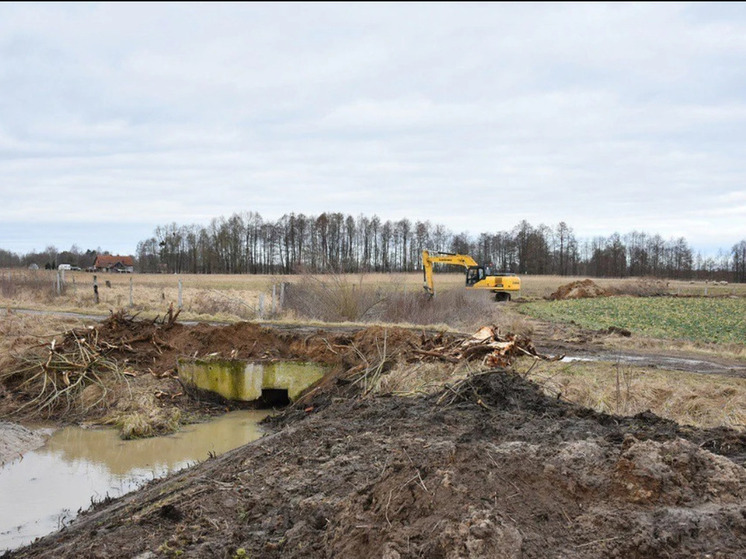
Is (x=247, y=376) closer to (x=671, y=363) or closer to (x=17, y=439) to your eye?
(x=17, y=439)

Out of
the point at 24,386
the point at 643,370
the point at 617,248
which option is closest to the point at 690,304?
the point at 643,370

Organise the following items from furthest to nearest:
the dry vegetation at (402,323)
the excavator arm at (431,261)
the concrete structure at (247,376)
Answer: the excavator arm at (431,261) → the concrete structure at (247,376) → the dry vegetation at (402,323)

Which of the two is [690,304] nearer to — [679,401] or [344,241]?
[679,401]

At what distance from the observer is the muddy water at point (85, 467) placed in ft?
23.7

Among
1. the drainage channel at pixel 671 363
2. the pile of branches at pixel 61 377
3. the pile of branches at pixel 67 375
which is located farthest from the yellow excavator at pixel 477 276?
the pile of branches at pixel 61 377

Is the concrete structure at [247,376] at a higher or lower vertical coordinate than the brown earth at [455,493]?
lower

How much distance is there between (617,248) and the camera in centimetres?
10019

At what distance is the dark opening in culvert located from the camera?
13617 millimetres

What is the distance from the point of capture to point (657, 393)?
988cm

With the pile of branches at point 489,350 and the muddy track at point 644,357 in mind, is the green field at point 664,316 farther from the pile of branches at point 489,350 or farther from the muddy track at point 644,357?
the pile of branches at point 489,350

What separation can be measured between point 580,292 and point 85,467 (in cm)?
4324

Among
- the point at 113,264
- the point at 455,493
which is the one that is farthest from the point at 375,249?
the point at 455,493

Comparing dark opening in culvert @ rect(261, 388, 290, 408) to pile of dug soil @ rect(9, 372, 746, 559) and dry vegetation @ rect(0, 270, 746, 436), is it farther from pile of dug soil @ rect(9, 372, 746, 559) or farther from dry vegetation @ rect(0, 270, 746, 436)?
pile of dug soil @ rect(9, 372, 746, 559)

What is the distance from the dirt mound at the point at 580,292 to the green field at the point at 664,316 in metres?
4.67
